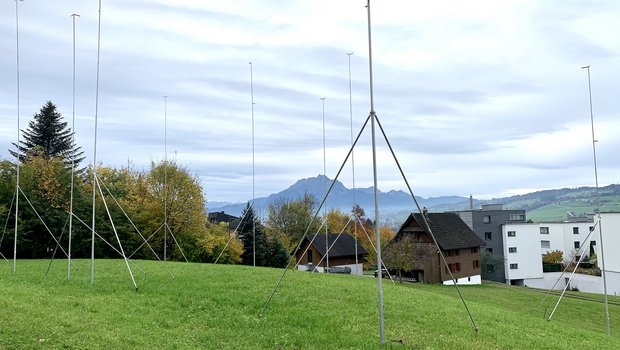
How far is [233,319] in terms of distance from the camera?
13.7 meters

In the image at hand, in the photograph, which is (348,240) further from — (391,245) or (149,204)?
(149,204)

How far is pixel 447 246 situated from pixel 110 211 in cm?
3913

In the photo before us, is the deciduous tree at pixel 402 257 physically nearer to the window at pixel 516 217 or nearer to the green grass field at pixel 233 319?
the green grass field at pixel 233 319

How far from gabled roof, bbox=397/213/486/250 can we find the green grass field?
3959 cm

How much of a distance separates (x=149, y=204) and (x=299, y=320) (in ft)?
119

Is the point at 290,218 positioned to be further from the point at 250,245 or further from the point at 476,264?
the point at 476,264

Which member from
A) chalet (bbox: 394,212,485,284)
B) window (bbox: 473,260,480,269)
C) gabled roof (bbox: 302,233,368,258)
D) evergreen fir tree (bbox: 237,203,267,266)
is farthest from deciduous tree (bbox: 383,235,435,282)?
evergreen fir tree (bbox: 237,203,267,266)

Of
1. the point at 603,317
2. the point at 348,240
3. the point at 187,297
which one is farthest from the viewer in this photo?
the point at 348,240

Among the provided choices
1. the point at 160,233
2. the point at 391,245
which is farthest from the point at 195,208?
the point at 391,245

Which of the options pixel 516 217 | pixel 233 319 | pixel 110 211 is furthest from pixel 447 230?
pixel 233 319

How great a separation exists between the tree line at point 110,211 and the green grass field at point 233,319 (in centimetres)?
1322

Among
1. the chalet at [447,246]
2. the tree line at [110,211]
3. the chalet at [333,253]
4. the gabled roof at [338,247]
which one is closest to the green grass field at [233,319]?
the tree line at [110,211]

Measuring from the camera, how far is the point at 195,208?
4738 cm

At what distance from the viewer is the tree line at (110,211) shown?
38312 mm
